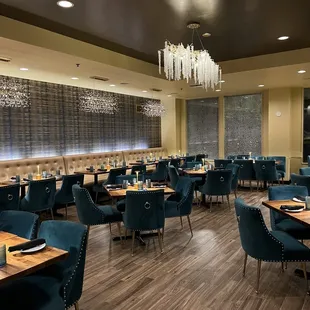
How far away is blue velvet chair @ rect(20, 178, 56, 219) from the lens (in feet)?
17.0

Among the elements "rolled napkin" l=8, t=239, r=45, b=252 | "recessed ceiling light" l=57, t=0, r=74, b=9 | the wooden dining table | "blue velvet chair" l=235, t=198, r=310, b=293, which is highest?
"recessed ceiling light" l=57, t=0, r=74, b=9

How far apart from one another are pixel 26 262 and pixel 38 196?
3423 millimetres

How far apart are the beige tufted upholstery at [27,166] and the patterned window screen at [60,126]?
0.35 metres

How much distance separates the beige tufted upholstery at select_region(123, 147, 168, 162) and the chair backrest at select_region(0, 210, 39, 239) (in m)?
7.04

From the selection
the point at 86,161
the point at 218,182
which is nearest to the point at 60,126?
the point at 86,161

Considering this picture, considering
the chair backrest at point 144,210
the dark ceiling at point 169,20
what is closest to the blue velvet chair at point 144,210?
the chair backrest at point 144,210

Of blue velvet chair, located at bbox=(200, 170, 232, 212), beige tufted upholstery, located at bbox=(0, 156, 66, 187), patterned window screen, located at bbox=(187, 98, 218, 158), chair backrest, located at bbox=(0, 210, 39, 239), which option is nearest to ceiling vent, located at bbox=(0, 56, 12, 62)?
beige tufted upholstery, located at bbox=(0, 156, 66, 187)

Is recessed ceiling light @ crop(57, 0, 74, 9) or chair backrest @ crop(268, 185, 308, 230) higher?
recessed ceiling light @ crop(57, 0, 74, 9)

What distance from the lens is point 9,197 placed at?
4707 mm

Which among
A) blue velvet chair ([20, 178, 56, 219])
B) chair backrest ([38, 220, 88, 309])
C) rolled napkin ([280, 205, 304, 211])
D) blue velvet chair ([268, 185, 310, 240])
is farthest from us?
blue velvet chair ([20, 178, 56, 219])

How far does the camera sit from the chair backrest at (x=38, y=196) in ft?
17.0

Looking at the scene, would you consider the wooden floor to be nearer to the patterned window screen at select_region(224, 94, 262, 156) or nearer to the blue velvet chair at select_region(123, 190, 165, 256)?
the blue velvet chair at select_region(123, 190, 165, 256)

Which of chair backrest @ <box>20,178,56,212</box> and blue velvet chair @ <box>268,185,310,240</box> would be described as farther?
chair backrest @ <box>20,178,56,212</box>

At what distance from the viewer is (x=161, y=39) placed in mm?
5801
